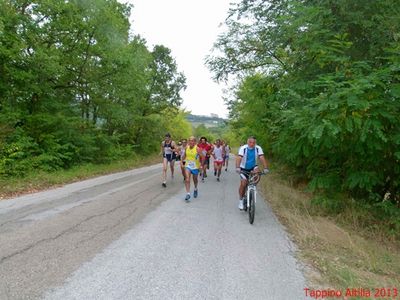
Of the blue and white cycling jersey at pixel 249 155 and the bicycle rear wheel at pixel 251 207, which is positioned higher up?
the blue and white cycling jersey at pixel 249 155

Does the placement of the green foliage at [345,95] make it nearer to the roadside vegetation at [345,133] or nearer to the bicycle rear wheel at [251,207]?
the roadside vegetation at [345,133]

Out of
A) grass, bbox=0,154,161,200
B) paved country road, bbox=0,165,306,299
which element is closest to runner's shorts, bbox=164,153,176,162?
grass, bbox=0,154,161,200

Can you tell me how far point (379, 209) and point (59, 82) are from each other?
1718 centimetres

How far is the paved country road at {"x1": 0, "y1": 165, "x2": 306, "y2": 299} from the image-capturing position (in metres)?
3.97

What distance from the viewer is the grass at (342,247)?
15.2 ft

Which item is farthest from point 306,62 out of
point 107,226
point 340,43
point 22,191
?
point 22,191

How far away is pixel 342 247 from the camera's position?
633 cm

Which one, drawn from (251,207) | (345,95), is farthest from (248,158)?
(345,95)

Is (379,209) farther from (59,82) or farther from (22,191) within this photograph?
(59,82)

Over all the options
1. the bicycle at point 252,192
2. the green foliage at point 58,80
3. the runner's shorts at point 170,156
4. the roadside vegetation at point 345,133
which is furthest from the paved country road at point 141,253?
the green foliage at point 58,80

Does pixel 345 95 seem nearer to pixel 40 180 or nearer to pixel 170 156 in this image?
pixel 170 156

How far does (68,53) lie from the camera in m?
19.3

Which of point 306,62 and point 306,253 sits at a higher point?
point 306,62

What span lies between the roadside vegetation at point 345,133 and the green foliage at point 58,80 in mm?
10943
